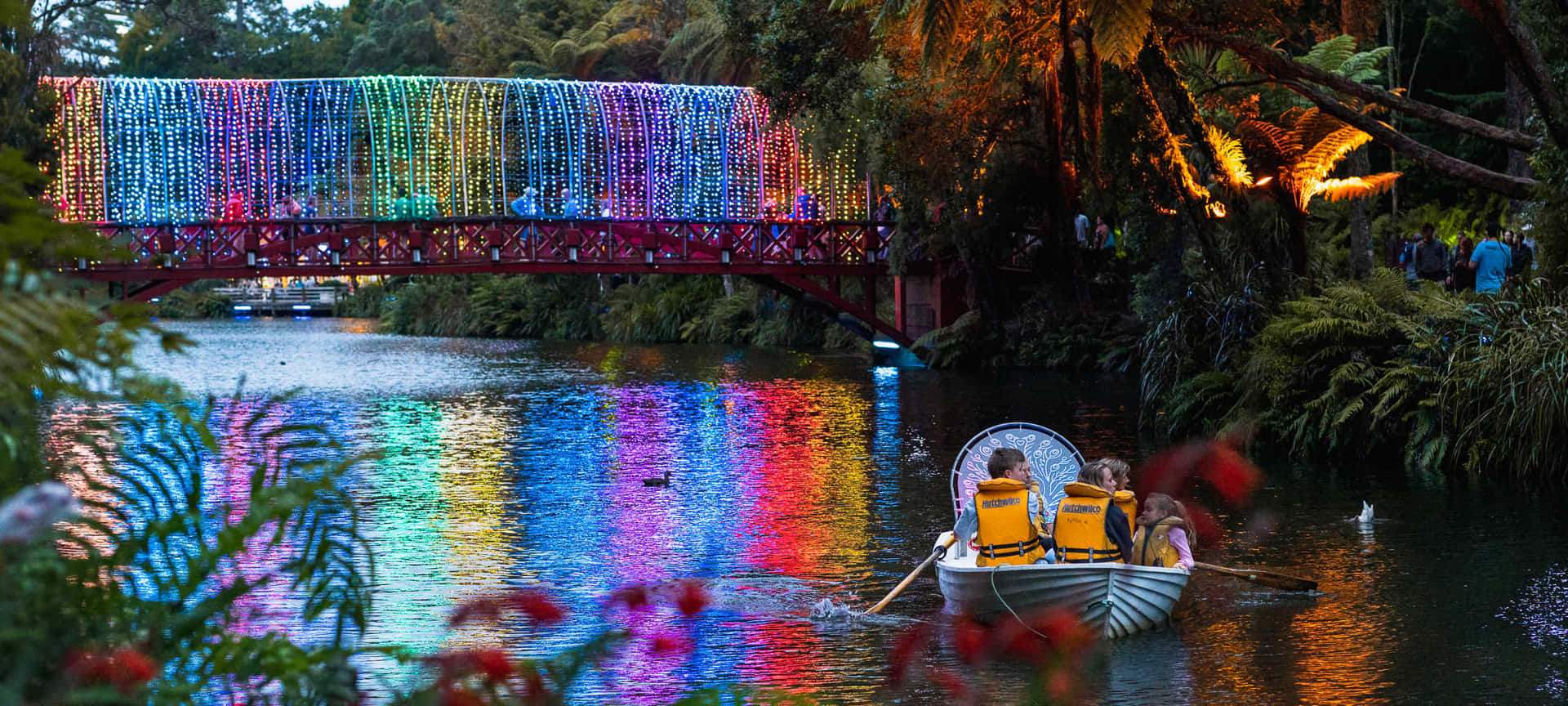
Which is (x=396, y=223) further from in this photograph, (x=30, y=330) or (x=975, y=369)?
(x=30, y=330)

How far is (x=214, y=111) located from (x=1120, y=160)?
707 inches

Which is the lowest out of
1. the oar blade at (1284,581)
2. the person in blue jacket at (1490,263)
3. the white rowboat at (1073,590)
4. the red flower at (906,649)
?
the red flower at (906,649)

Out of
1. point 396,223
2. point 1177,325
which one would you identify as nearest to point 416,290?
point 396,223

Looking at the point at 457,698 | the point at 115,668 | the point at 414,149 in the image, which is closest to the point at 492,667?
the point at 457,698

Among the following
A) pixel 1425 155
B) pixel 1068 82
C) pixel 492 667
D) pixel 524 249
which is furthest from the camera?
pixel 524 249

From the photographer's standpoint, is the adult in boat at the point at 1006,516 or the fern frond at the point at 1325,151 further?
the fern frond at the point at 1325,151

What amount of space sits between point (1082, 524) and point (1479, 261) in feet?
44.3

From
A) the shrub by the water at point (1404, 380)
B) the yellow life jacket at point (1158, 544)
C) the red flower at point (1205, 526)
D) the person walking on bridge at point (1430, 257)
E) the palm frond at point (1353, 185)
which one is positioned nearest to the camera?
the yellow life jacket at point (1158, 544)

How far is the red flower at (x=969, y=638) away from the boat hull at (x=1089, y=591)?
148 millimetres

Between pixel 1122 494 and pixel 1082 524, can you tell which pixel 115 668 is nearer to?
pixel 1082 524

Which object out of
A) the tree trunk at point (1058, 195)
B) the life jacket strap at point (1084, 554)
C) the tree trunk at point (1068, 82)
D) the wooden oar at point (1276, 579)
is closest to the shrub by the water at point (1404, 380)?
the tree trunk at point (1068, 82)

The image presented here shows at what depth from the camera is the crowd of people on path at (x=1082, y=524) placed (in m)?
10.1

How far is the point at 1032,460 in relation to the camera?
1209 centimetres

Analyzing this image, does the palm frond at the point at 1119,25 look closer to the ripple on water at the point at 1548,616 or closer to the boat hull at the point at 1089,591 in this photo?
the ripple on water at the point at 1548,616
